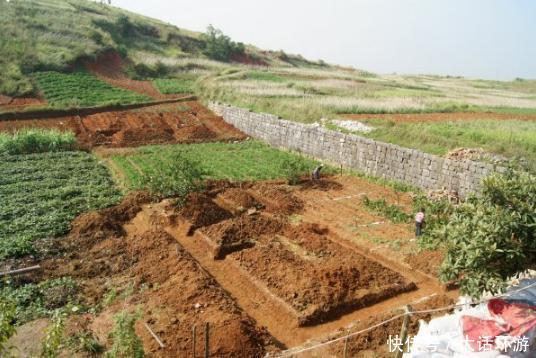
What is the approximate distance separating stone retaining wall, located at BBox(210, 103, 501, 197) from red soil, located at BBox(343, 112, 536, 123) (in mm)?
4315

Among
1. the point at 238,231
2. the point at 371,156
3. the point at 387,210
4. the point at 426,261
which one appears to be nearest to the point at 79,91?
the point at 371,156

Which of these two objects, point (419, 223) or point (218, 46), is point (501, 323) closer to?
point (419, 223)

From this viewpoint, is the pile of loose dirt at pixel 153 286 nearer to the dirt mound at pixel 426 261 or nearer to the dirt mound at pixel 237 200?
the dirt mound at pixel 237 200

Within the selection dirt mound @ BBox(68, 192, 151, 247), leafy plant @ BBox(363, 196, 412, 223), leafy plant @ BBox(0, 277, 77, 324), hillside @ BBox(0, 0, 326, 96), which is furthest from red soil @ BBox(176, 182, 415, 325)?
hillside @ BBox(0, 0, 326, 96)

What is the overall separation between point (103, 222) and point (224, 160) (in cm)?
832

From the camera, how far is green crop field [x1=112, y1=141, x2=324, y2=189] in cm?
1852

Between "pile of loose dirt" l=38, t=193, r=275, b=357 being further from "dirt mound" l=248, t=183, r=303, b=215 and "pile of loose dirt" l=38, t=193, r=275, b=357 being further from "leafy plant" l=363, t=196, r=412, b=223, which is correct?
"leafy plant" l=363, t=196, r=412, b=223

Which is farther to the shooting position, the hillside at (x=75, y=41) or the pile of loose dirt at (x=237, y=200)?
the hillside at (x=75, y=41)

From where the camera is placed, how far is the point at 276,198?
1591 centimetres

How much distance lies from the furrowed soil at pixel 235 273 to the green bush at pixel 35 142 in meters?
8.15

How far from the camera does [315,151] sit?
2116 cm

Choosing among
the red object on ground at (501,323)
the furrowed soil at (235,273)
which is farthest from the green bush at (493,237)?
the furrowed soil at (235,273)

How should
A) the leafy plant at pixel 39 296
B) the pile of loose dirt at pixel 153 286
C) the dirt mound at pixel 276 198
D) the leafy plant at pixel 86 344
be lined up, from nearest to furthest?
the leafy plant at pixel 86 344 → the pile of loose dirt at pixel 153 286 → the leafy plant at pixel 39 296 → the dirt mound at pixel 276 198

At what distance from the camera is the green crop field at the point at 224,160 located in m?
18.5
